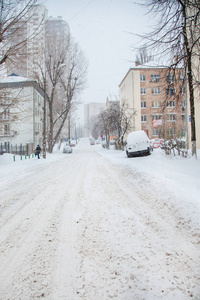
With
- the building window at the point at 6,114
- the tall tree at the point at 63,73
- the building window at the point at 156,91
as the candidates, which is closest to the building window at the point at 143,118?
the building window at the point at 156,91

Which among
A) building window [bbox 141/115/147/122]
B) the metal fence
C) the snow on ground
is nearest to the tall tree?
the metal fence

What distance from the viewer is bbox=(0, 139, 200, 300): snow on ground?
1.98m

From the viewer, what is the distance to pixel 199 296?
1.88m

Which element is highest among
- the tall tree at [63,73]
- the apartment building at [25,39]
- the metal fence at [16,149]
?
the tall tree at [63,73]

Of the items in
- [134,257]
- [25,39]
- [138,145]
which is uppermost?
[25,39]

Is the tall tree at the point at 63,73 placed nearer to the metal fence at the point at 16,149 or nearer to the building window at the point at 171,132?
the metal fence at the point at 16,149

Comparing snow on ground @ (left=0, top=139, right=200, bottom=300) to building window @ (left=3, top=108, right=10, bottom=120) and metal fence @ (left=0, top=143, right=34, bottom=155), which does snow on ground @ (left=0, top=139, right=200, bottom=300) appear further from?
metal fence @ (left=0, top=143, right=34, bottom=155)

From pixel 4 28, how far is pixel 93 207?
8174mm

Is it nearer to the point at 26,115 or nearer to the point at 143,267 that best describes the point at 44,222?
the point at 143,267

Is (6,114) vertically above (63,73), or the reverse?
(63,73)

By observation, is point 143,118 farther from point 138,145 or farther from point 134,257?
point 134,257

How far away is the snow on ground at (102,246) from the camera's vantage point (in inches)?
77.9

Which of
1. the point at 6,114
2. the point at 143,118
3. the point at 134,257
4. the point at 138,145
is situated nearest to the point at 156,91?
the point at 143,118

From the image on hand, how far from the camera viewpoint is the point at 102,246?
276 centimetres
